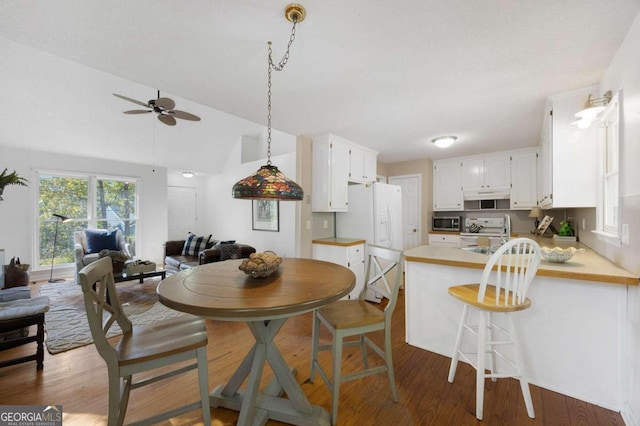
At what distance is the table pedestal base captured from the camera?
1.44m

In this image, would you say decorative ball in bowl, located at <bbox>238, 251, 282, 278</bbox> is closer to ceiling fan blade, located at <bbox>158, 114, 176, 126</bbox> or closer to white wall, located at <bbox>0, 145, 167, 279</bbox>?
ceiling fan blade, located at <bbox>158, 114, 176, 126</bbox>

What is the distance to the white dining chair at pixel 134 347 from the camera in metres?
1.21

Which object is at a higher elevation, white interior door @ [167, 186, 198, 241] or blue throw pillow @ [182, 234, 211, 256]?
white interior door @ [167, 186, 198, 241]

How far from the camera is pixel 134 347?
1.34 metres

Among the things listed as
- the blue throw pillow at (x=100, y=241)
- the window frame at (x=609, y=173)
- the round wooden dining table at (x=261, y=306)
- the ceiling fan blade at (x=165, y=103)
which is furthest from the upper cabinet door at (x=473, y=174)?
the blue throw pillow at (x=100, y=241)

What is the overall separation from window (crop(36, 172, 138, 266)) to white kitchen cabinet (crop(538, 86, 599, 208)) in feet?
23.3

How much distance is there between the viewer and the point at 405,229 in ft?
17.4

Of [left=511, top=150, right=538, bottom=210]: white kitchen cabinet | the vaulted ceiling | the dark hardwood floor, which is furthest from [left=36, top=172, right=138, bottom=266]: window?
[left=511, top=150, right=538, bottom=210]: white kitchen cabinet

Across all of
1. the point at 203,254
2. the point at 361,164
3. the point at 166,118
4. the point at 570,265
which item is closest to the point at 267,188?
the point at 570,265

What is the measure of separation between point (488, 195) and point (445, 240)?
1.08 metres

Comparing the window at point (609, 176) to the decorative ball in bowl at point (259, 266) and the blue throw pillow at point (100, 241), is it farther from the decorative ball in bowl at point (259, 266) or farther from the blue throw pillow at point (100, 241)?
the blue throw pillow at point (100, 241)

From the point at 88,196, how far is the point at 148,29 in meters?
5.27

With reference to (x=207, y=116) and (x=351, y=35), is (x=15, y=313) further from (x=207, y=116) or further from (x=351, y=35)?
(x=207, y=116)

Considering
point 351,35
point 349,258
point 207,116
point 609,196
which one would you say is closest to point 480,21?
point 351,35
